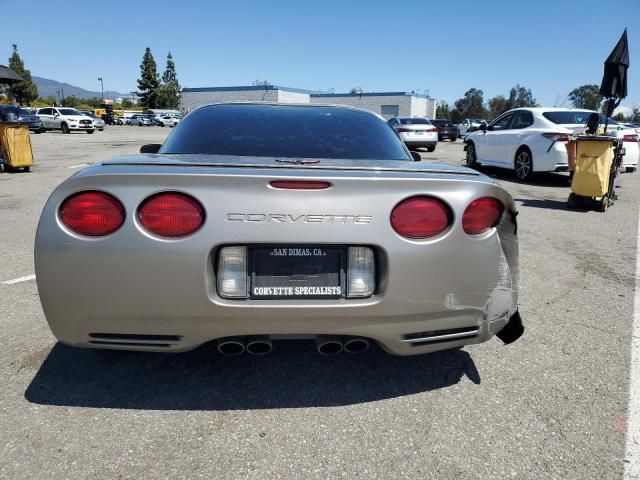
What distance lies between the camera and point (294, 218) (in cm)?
192

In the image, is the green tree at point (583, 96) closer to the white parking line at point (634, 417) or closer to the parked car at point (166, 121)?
the parked car at point (166, 121)

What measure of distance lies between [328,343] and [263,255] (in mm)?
507

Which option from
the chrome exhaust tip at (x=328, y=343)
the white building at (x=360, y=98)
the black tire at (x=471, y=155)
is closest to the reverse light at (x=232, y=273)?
the chrome exhaust tip at (x=328, y=343)

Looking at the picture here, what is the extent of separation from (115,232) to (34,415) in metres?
0.98

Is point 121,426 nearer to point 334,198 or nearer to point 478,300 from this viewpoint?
point 334,198

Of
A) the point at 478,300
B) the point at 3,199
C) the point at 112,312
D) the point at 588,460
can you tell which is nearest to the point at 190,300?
the point at 112,312

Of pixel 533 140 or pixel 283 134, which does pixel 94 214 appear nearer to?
pixel 283 134

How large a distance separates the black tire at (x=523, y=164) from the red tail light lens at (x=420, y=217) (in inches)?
375

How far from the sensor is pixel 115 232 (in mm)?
1926

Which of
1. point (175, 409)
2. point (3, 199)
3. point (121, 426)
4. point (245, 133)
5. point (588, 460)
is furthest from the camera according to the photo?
point (3, 199)

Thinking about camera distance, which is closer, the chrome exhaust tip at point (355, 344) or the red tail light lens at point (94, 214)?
the red tail light lens at point (94, 214)

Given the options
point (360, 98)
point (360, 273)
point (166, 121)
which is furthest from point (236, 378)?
point (360, 98)

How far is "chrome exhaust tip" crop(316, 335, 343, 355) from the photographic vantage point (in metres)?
2.11

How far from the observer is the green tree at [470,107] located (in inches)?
3319
